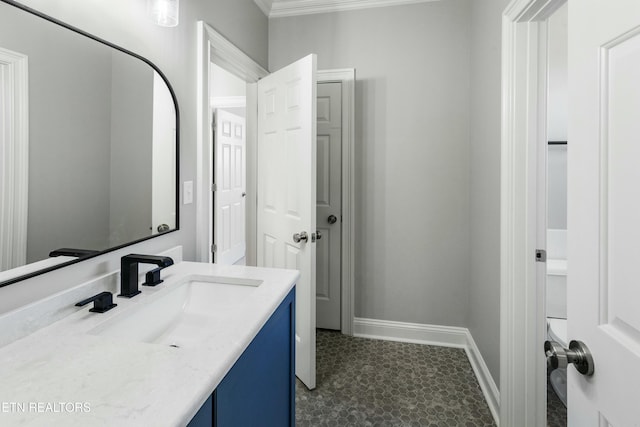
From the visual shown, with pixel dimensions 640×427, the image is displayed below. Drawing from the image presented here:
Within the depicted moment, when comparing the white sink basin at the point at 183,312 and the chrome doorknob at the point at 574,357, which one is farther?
the white sink basin at the point at 183,312

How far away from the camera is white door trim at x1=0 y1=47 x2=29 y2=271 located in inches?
34.6

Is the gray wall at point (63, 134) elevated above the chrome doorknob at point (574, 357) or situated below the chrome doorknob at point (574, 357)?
above

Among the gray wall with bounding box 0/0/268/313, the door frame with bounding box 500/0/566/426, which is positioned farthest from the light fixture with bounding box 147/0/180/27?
the door frame with bounding box 500/0/566/426

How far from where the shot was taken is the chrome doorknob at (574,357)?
701 millimetres

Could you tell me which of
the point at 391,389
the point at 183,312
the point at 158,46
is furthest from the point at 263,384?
the point at 158,46

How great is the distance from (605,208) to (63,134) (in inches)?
54.0

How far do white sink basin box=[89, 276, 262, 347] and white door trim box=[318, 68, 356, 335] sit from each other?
1.42m

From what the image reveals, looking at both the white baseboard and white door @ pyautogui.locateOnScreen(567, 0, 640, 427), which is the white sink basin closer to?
white door @ pyautogui.locateOnScreen(567, 0, 640, 427)

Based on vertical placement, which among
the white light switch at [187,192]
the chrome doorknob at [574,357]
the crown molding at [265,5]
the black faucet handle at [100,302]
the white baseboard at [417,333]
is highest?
the crown molding at [265,5]

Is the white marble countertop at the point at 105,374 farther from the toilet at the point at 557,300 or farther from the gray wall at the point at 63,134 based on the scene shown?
the toilet at the point at 557,300

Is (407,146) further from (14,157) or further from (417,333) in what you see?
(14,157)

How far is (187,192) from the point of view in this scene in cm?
167

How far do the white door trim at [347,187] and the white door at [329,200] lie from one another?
4 centimetres

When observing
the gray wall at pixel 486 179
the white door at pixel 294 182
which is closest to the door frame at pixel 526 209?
the gray wall at pixel 486 179
